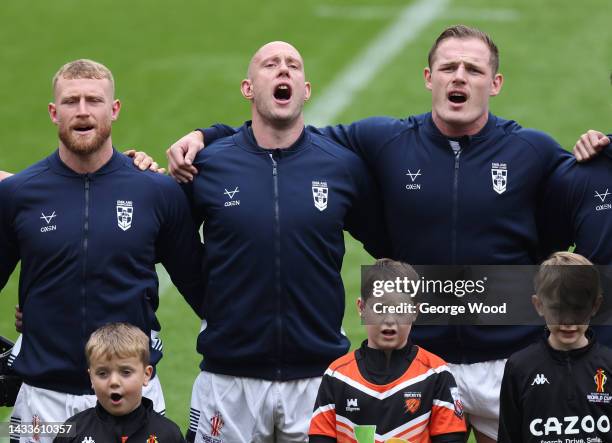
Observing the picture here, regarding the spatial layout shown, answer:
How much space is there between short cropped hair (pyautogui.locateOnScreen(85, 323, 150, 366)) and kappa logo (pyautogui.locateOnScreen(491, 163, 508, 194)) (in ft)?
5.85

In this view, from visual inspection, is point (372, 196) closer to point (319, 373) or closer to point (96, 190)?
point (319, 373)

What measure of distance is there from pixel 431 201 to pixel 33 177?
1.84 m

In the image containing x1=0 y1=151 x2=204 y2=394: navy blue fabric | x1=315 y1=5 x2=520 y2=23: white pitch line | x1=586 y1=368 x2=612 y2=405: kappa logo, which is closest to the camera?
x1=586 y1=368 x2=612 y2=405: kappa logo

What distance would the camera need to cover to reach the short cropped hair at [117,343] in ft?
19.7

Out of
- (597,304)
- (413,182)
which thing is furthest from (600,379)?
(413,182)

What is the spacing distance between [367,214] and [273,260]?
0.61 m

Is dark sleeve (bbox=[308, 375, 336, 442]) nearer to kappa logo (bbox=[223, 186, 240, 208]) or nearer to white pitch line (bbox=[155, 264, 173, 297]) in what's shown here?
kappa logo (bbox=[223, 186, 240, 208])

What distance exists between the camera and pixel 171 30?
639 inches

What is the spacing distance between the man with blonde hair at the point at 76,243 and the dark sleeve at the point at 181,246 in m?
0.02

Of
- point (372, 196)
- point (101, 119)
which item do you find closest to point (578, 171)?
point (372, 196)

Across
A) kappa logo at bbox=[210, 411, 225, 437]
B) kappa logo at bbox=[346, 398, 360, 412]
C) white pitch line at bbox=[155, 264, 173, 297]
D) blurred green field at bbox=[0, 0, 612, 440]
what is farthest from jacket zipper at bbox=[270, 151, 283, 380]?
blurred green field at bbox=[0, 0, 612, 440]

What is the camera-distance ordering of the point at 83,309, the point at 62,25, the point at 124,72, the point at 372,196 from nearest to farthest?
the point at 83,309, the point at 372,196, the point at 124,72, the point at 62,25

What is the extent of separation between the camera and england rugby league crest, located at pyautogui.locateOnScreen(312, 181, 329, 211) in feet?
21.7

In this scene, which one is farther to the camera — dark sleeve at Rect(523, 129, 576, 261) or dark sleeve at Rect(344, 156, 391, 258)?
dark sleeve at Rect(344, 156, 391, 258)
